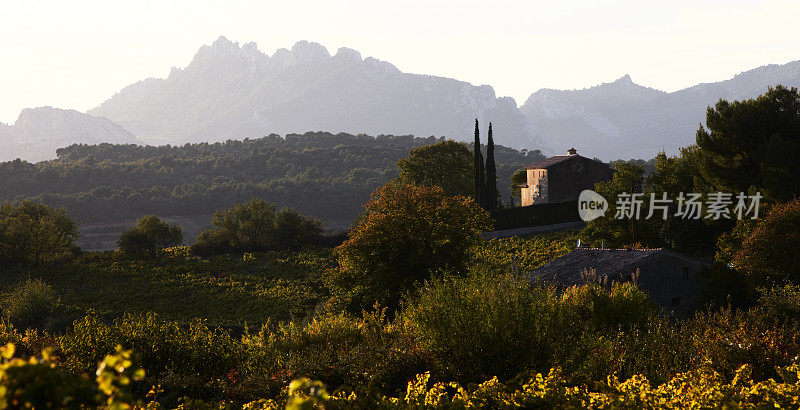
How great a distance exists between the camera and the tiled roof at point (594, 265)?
28734mm

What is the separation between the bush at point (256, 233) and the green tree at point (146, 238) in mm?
3906

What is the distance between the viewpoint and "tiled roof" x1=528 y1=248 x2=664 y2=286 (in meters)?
28.7

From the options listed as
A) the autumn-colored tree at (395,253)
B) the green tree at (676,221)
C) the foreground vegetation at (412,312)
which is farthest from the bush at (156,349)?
the green tree at (676,221)

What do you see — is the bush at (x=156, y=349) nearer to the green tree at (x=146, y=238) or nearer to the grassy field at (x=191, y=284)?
the grassy field at (x=191, y=284)

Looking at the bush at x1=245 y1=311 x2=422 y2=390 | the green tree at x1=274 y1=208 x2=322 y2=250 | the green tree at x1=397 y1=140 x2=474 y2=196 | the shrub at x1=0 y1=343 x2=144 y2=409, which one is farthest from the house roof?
the green tree at x1=397 y1=140 x2=474 y2=196

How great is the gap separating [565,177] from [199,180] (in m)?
90.1

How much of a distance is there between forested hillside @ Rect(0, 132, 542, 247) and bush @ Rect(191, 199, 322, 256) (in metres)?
49.5

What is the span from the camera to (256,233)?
7156 centimetres

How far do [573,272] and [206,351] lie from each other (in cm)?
2197

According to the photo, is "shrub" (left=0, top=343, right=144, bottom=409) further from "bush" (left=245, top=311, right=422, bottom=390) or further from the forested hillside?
the forested hillside

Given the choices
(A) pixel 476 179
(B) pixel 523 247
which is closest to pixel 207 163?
(A) pixel 476 179

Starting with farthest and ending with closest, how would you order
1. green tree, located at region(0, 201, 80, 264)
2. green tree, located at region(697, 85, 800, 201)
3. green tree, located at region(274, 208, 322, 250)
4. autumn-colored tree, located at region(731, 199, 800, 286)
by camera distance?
green tree, located at region(274, 208, 322, 250) < green tree, located at region(0, 201, 80, 264) < green tree, located at region(697, 85, 800, 201) < autumn-colored tree, located at region(731, 199, 800, 286)

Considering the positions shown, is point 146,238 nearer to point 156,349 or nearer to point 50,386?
point 156,349

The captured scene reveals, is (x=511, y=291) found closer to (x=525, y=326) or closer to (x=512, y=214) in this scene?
(x=525, y=326)
